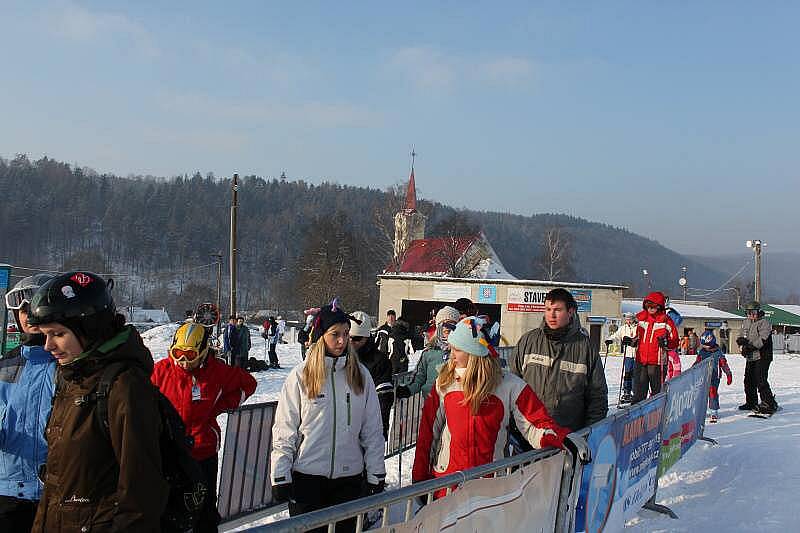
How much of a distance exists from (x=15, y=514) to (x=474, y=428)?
7.57ft

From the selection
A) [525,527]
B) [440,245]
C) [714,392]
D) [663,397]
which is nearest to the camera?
[525,527]

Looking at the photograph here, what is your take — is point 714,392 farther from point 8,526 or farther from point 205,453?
point 8,526

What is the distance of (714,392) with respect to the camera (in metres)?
10.9

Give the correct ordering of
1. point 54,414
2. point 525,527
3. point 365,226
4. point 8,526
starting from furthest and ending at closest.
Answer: point 365,226 < point 525,527 < point 8,526 < point 54,414

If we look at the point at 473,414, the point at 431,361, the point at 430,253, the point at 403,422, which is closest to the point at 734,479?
the point at 403,422

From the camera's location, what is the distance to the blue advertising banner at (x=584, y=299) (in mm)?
36688

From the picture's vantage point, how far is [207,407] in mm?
4215

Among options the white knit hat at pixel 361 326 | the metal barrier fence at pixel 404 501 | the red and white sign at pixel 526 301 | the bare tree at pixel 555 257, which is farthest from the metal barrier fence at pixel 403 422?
the bare tree at pixel 555 257

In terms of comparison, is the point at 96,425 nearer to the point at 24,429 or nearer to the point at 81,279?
the point at 81,279

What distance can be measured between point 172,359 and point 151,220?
412 ft

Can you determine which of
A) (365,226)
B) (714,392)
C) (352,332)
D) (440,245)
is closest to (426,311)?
(440,245)

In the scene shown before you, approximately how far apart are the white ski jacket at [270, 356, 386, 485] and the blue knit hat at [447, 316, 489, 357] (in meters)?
0.65

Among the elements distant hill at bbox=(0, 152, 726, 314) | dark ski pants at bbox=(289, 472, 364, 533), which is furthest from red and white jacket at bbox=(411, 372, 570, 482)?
distant hill at bbox=(0, 152, 726, 314)

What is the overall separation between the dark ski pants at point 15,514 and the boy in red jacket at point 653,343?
835 cm
